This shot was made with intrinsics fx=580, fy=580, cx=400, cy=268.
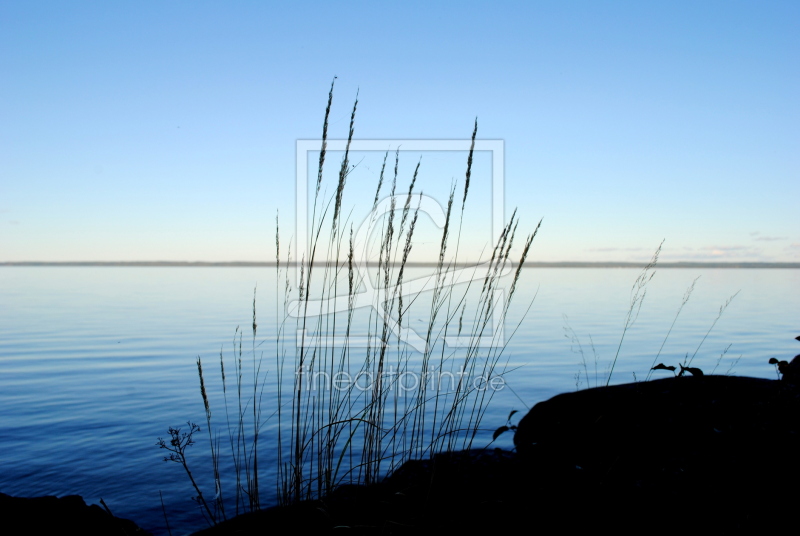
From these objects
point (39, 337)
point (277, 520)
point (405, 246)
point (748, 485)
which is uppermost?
point (405, 246)

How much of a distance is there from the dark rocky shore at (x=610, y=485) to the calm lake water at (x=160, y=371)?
108 centimetres

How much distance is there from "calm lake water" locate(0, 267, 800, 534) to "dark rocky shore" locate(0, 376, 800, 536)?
1.08 metres

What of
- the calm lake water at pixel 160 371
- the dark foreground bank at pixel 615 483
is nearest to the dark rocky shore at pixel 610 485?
the dark foreground bank at pixel 615 483

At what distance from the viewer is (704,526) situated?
2135 mm

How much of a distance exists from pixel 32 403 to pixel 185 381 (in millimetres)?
1768

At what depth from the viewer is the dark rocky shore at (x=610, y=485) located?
2.17 metres

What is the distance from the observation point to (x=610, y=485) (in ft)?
7.91

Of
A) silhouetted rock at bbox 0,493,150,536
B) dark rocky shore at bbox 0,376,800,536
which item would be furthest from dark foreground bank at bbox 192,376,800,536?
silhouetted rock at bbox 0,493,150,536

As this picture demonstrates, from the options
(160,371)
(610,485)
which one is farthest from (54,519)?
(160,371)

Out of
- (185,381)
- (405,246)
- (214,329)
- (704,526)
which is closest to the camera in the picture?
(704,526)

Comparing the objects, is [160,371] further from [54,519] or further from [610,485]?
[610,485]

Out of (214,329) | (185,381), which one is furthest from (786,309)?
(185,381)

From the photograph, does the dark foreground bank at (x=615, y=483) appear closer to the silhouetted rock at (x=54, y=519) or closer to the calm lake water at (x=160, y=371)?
the silhouetted rock at (x=54, y=519)

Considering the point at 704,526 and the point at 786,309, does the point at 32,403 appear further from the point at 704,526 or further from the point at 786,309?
the point at 786,309
